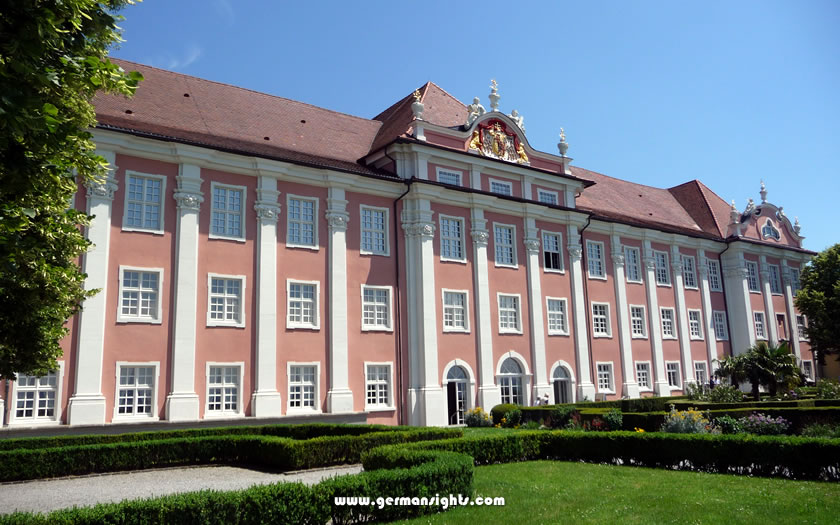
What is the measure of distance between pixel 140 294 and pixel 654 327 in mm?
30122

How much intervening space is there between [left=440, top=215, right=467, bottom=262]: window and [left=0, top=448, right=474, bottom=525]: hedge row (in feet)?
66.4

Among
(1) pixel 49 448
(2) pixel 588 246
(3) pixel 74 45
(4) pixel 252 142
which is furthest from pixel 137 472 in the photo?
(2) pixel 588 246

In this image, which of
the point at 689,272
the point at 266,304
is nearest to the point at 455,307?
the point at 266,304

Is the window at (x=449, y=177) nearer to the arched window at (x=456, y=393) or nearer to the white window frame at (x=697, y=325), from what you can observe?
the arched window at (x=456, y=393)

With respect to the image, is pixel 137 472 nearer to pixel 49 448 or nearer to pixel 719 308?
pixel 49 448

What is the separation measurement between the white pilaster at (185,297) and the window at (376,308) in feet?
24.5

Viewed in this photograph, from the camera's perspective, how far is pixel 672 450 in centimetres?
1506

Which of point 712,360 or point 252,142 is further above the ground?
point 252,142

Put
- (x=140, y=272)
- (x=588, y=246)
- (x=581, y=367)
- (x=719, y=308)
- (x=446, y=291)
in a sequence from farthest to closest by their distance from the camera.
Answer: (x=719, y=308)
(x=588, y=246)
(x=581, y=367)
(x=446, y=291)
(x=140, y=272)

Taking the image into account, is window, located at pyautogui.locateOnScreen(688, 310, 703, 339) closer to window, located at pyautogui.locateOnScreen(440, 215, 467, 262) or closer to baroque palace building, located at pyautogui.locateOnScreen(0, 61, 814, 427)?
baroque palace building, located at pyautogui.locateOnScreen(0, 61, 814, 427)

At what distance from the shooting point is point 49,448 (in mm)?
16375

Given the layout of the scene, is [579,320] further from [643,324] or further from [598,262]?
[643,324]

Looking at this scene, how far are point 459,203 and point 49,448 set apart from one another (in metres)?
20.9

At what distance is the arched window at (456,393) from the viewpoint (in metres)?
29.9
